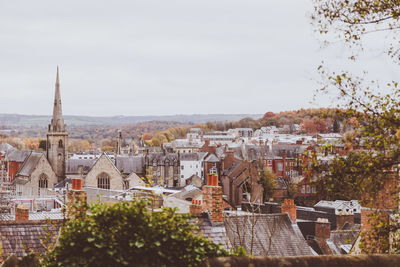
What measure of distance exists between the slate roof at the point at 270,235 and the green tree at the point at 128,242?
32.3ft

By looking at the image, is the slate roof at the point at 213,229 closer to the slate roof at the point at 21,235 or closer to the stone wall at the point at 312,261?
the slate roof at the point at 21,235

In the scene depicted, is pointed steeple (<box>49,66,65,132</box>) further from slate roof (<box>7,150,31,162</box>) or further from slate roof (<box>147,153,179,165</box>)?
slate roof (<box>7,150,31,162</box>)

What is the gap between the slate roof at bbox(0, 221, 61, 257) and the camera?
1456cm

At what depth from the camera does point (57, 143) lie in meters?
86.9

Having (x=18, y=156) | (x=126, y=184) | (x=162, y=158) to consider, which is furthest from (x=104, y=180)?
(x=18, y=156)

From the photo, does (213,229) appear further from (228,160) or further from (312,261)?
(228,160)

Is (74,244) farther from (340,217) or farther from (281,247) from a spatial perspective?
(340,217)

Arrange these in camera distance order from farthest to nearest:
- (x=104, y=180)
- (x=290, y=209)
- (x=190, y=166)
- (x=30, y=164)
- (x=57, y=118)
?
(x=190, y=166), (x=57, y=118), (x=30, y=164), (x=104, y=180), (x=290, y=209)

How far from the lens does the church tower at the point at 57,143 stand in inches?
3393

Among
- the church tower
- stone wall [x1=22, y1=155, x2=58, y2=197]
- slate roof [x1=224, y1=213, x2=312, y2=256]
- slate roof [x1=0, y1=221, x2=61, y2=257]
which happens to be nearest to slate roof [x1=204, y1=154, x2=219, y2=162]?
the church tower

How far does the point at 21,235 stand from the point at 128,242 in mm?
8892

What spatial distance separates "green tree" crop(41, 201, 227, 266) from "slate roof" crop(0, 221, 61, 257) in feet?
24.0

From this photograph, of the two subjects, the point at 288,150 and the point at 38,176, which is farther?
the point at 288,150

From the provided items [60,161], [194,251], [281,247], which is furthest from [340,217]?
[60,161]
